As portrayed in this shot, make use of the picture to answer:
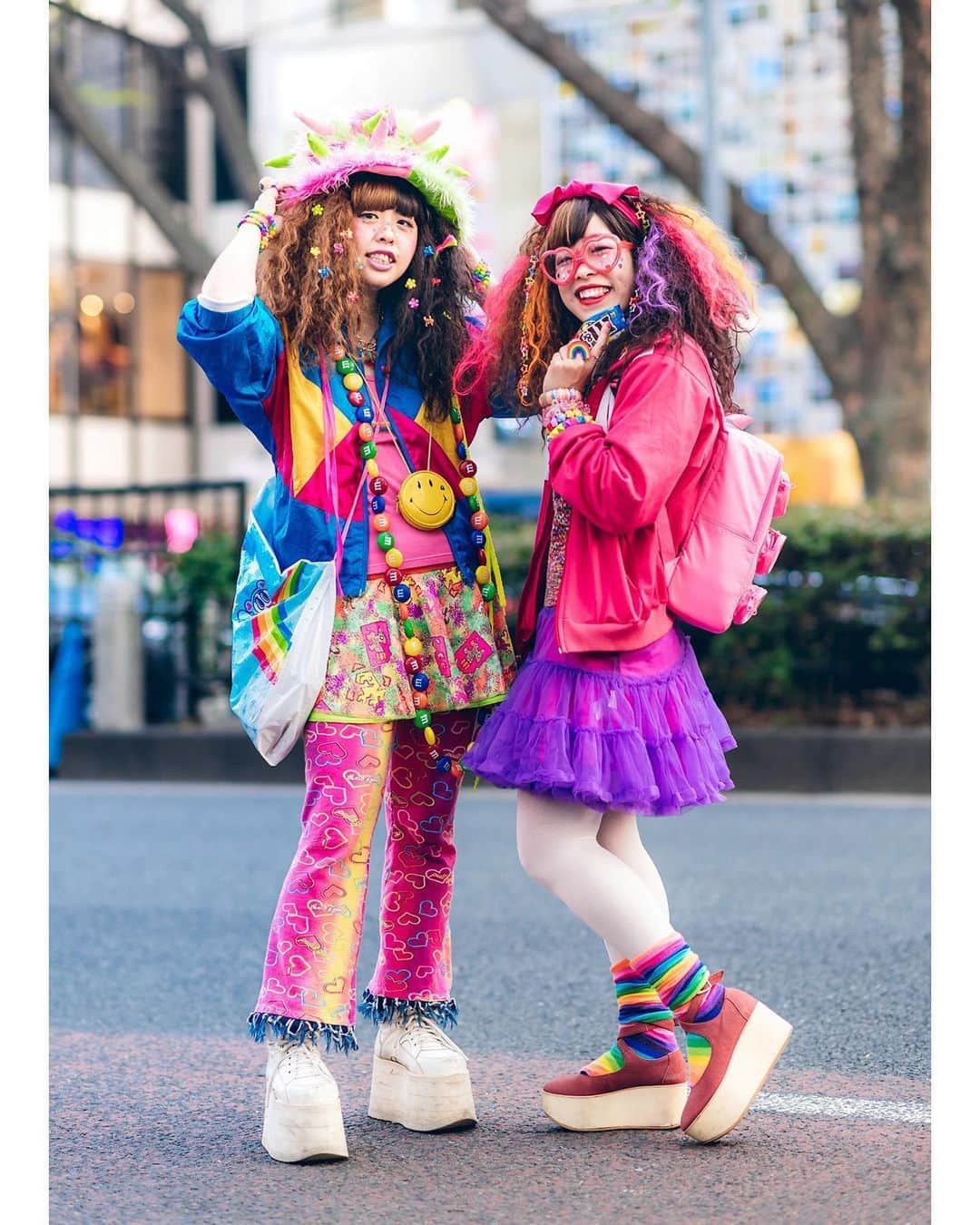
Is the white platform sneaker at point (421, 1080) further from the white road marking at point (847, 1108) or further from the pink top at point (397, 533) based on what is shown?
the pink top at point (397, 533)

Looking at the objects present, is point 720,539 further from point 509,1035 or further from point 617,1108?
point 509,1035

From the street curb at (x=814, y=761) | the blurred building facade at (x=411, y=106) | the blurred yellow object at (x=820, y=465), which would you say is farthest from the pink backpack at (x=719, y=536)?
the blurred building facade at (x=411, y=106)

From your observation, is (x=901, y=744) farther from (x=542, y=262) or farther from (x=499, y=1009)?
(x=542, y=262)

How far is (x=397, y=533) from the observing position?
3.29 m

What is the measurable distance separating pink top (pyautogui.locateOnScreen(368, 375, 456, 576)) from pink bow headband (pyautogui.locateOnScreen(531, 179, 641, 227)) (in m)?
0.48

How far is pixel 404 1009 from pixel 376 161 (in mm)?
1654

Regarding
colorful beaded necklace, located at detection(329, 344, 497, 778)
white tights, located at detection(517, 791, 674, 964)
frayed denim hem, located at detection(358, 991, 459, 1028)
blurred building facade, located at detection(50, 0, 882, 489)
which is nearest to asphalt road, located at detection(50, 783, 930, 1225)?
frayed denim hem, located at detection(358, 991, 459, 1028)

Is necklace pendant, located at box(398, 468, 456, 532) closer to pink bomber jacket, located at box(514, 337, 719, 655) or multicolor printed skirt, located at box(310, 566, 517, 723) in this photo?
multicolor printed skirt, located at box(310, 566, 517, 723)

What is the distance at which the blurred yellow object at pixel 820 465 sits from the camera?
23.2 m

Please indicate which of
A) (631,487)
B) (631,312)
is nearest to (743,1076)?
(631,487)

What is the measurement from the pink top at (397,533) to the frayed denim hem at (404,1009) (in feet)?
2.82

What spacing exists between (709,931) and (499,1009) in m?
1.20
